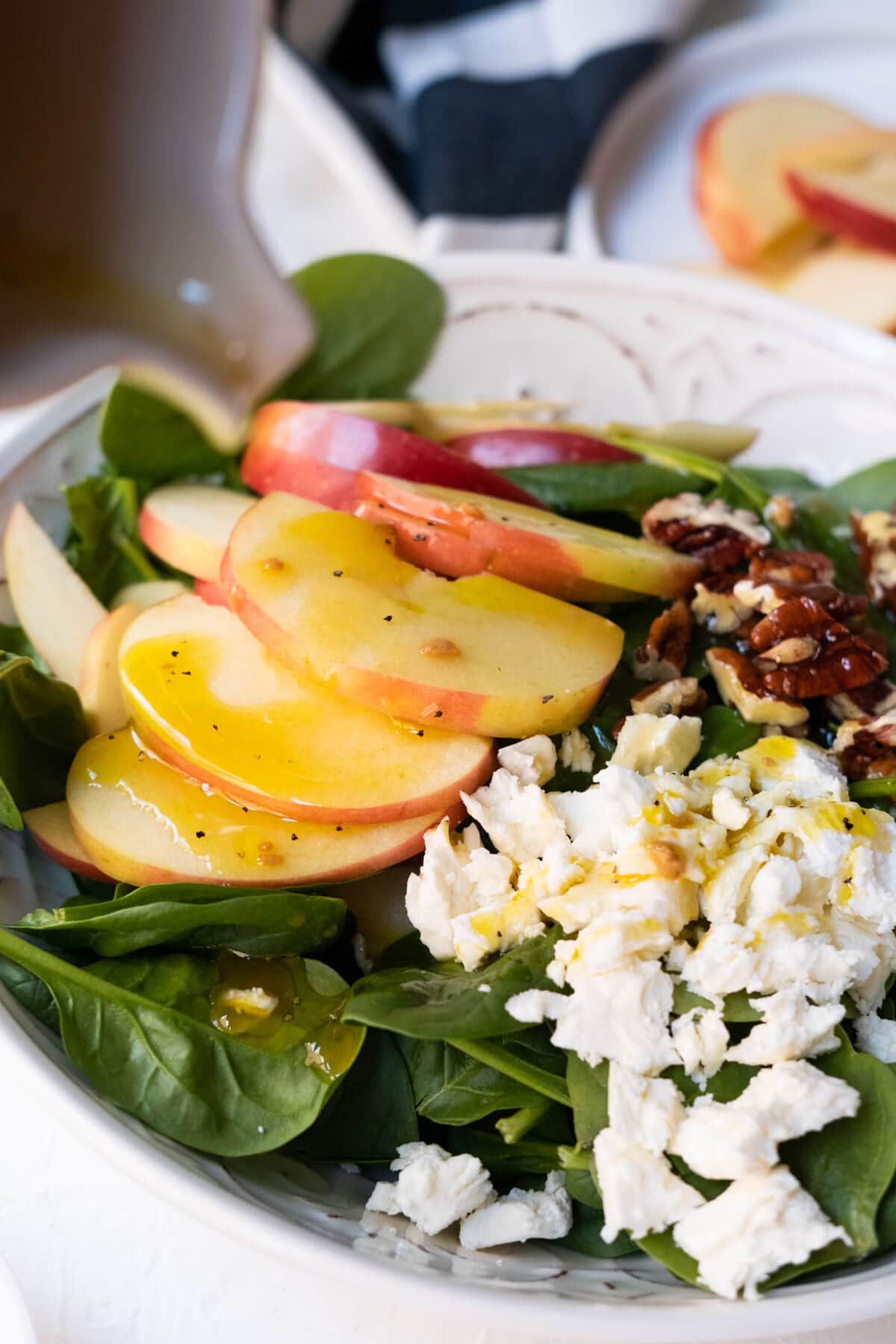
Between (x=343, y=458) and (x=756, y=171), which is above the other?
(x=343, y=458)

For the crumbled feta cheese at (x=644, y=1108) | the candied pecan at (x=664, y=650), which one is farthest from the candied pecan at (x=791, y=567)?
the crumbled feta cheese at (x=644, y=1108)

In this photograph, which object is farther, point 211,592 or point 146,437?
point 146,437

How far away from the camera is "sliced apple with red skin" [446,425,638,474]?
2076 millimetres

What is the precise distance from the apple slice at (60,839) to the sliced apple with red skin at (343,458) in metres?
0.60

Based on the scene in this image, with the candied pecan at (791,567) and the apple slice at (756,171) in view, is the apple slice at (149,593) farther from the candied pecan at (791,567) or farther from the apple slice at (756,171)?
the apple slice at (756,171)

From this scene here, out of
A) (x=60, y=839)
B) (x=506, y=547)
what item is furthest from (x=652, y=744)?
(x=60, y=839)

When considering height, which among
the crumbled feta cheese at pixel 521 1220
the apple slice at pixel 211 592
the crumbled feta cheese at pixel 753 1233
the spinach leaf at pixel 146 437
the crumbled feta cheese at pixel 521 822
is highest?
the spinach leaf at pixel 146 437

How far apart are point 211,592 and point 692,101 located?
7.69 feet

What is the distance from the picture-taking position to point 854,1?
3.62 m

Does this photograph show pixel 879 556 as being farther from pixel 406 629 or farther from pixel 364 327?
pixel 364 327

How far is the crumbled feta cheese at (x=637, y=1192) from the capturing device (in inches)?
48.9

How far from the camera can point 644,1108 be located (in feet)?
4.22

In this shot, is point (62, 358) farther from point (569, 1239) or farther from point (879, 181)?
point (879, 181)

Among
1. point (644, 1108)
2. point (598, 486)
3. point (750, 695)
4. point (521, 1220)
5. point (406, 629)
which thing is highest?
point (406, 629)
